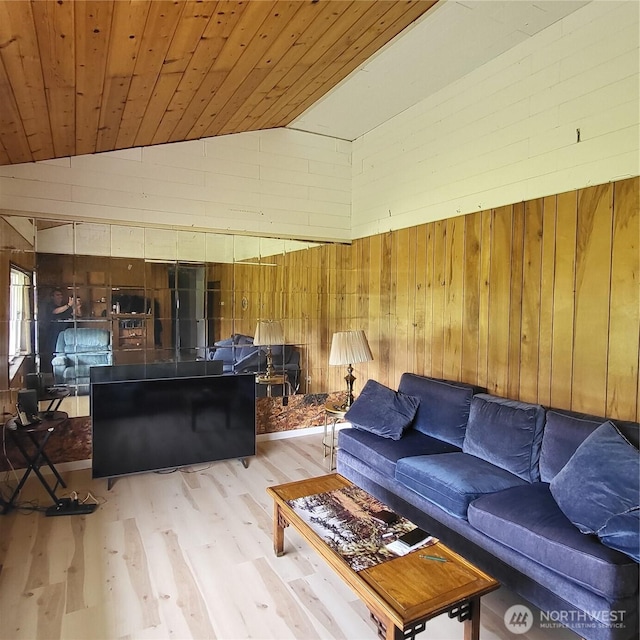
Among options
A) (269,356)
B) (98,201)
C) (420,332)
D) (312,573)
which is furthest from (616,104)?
(98,201)

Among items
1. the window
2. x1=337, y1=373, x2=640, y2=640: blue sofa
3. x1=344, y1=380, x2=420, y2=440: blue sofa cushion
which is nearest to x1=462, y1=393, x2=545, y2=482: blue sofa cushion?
x1=337, y1=373, x2=640, y2=640: blue sofa

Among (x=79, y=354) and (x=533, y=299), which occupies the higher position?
(x=533, y=299)

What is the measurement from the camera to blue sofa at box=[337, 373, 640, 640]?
180 centimetres

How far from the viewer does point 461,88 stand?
3539 mm

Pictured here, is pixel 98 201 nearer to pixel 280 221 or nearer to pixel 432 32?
pixel 280 221

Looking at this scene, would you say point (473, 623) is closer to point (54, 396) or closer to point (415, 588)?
point (415, 588)

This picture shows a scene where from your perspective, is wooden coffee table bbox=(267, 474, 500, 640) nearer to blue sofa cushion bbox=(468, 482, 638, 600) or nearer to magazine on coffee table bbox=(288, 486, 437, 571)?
magazine on coffee table bbox=(288, 486, 437, 571)

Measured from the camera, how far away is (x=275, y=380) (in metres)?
4.65

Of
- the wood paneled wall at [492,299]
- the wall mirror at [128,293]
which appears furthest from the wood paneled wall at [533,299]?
the wall mirror at [128,293]

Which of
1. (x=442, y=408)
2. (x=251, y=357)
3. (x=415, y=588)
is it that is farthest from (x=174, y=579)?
(x=251, y=357)

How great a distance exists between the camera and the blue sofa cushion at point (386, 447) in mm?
3016

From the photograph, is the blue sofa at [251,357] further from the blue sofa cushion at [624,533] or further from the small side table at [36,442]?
the blue sofa cushion at [624,533]

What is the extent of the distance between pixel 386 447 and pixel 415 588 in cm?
148

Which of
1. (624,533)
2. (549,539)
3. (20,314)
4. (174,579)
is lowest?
(174,579)
